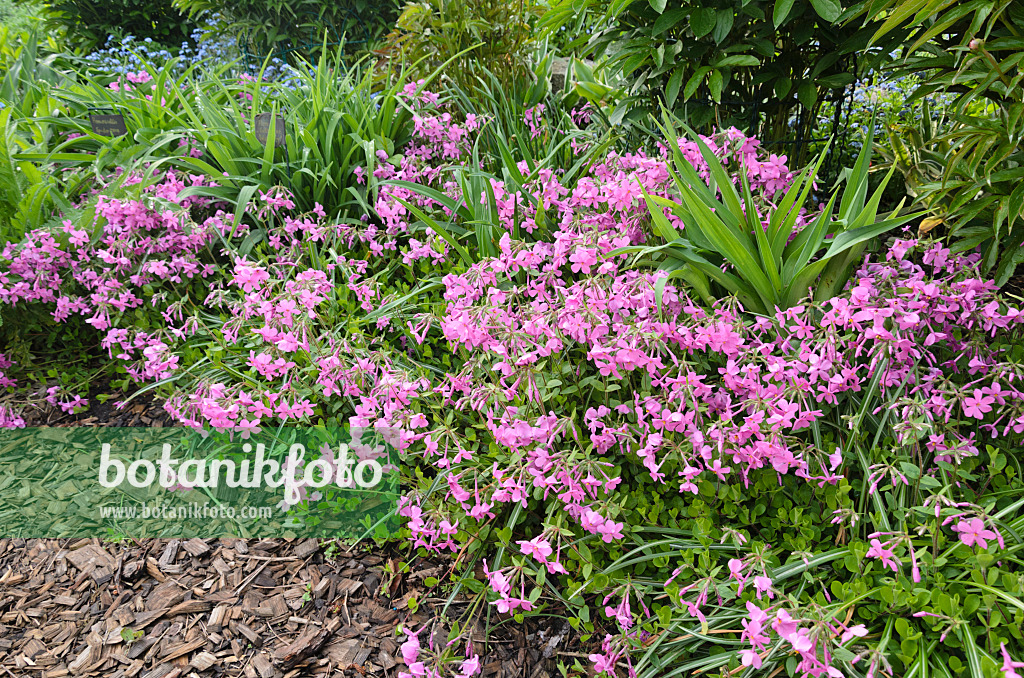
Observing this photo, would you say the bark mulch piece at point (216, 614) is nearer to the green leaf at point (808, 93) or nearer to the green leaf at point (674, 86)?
the green leaf at point (674, 86)

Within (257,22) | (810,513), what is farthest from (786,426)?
(257,22)

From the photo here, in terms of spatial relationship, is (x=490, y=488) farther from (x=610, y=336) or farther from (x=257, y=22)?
(x=257, y=22)

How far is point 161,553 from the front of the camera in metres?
1.97

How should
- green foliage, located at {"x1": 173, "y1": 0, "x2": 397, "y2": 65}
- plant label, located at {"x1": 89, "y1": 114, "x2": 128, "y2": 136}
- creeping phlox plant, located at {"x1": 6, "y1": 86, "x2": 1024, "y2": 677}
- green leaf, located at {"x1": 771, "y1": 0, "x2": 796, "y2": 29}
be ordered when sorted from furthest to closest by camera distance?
green foliage, located at {"x1": 173, "y1": 0, "x2": 397, "y2": 65} → plant label, located at {"x1": 89, "y1": 114, "x2": 128, "y2": 136} → green leaf, located at {"x1": 771, "y1": 0, "x2": 796, "y2": 29} → creeping phlox plant, located at {"x1": 6, "y1": 86, "x2": 1024, "y2": 677}

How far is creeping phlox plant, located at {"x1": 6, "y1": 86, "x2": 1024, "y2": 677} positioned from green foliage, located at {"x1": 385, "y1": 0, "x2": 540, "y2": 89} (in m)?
1.81

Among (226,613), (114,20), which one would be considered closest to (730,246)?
(226,613)

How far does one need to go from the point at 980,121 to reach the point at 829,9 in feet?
1.79

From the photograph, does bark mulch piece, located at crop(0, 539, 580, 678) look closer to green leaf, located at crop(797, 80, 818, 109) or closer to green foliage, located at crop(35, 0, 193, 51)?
green leaf, located at crop(797, 80, 818, 109)

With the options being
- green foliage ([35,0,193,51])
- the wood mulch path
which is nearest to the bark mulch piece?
the wood mulch path

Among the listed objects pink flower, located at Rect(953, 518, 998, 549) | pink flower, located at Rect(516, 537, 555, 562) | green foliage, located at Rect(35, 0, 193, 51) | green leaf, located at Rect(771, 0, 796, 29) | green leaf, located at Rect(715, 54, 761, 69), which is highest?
green leaf, located at Rect(771, 0, 796, 29)

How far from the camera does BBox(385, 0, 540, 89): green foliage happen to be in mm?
3594

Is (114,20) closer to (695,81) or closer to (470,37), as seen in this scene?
(470,37)

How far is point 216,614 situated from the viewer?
178cm

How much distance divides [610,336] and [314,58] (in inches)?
254
